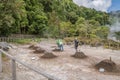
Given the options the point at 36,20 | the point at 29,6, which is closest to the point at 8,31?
the point at 36,20

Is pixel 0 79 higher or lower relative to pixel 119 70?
higher

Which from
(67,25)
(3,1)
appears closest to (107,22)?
(67,25)

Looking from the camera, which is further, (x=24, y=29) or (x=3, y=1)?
(x=24, y=29)

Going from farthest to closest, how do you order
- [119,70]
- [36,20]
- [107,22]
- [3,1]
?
[107,22] → [36,20] → [3,1] → [119,70]

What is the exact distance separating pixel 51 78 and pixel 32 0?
61345mm

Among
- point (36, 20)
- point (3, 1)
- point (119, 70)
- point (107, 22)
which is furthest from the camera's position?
point (107, 22)

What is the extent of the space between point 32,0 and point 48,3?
33.3 feet

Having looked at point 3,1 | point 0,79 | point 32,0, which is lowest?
point 0,79

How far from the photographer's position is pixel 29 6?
58906mm

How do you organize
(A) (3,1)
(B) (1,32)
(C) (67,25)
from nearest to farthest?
1. (A) (3,1)
2. (B) (1,32)
3. (C) (67,25)

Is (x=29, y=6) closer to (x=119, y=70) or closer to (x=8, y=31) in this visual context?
(x=8, y=31)

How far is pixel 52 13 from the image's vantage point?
222 feet

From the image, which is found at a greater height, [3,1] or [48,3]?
[48,3]

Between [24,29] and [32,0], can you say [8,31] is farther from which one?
[32,0]
